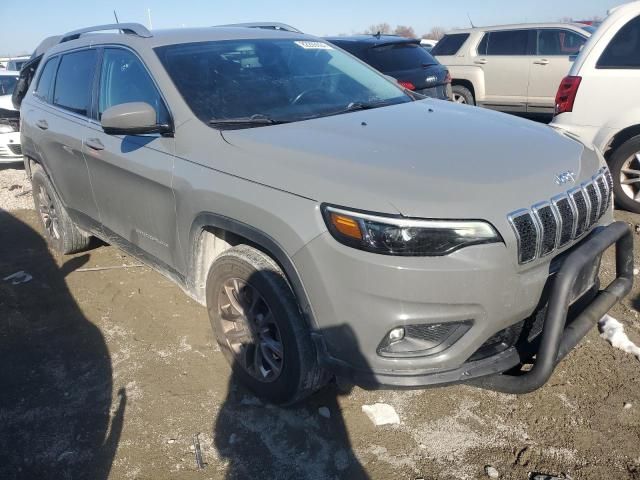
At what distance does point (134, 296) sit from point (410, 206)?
287 centimetres

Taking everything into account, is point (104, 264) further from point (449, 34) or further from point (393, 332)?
point (449, 34)

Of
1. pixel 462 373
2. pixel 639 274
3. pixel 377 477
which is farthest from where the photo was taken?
pixel 639 274

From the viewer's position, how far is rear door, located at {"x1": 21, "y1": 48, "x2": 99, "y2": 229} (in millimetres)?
3916

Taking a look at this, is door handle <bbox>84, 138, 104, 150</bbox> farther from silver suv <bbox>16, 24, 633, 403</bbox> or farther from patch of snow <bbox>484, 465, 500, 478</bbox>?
patch of snow <bbox>484, 465, 500, 478</bbox>

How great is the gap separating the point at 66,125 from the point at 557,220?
11.3 feet

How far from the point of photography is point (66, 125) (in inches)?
160

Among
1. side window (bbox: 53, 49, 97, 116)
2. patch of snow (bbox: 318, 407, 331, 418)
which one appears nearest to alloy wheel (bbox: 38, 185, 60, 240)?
side window (bbox: 53, 49, 97, 116)

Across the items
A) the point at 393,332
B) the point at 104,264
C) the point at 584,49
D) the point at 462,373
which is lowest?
the point at 104,264

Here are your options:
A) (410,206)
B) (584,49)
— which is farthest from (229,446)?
(584,49)

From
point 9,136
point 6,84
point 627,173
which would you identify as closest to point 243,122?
point 627,173

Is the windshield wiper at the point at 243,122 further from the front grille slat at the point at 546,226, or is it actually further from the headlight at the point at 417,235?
the front grille slat at the point at 546,226

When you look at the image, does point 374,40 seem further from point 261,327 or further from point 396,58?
point 261,327

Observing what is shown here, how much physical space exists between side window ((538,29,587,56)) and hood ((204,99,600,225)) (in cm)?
727

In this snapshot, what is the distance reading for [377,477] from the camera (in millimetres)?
2432
